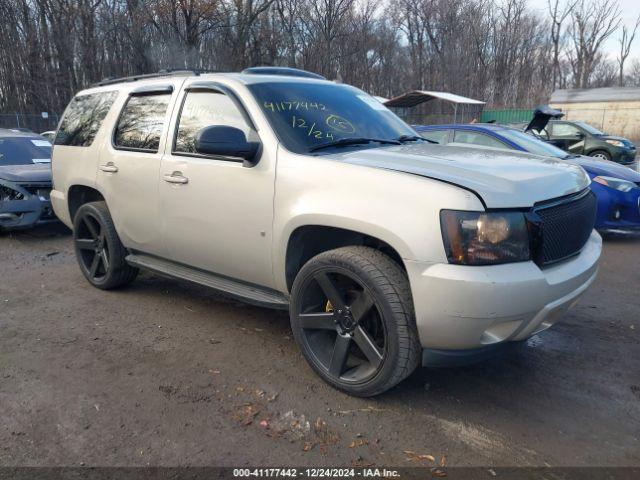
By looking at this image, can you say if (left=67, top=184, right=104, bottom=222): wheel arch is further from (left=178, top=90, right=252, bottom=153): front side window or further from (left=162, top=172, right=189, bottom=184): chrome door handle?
(left=178, top=90, right=252, bottom=153): front side window

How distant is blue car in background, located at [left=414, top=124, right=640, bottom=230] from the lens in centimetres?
664

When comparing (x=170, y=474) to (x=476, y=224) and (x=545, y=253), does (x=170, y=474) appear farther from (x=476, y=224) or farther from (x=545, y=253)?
(x=545, y=253)

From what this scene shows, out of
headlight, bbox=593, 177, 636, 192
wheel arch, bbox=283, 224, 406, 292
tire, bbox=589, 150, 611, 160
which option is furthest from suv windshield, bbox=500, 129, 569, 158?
tire, bbox=589, 150, 611, 160

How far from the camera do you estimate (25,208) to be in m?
7.12

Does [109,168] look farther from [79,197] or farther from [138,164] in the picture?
[79,197]

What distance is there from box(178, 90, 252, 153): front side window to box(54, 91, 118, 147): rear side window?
122cm

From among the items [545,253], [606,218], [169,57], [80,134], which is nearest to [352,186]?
[545,253]

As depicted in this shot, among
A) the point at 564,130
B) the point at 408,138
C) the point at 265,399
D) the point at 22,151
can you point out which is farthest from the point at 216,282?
the point at 564,130

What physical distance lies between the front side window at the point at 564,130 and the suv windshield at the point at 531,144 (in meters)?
8.82

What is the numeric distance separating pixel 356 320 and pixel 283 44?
3173cm

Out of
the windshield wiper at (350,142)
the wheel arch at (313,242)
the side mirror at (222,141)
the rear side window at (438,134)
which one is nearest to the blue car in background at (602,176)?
the rear side window at (438,134)

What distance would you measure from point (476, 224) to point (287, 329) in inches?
78.1

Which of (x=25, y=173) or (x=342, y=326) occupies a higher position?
(x=25, y=173)

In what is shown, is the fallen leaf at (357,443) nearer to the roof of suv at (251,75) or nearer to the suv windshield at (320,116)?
the suv windshield at (320,116)
